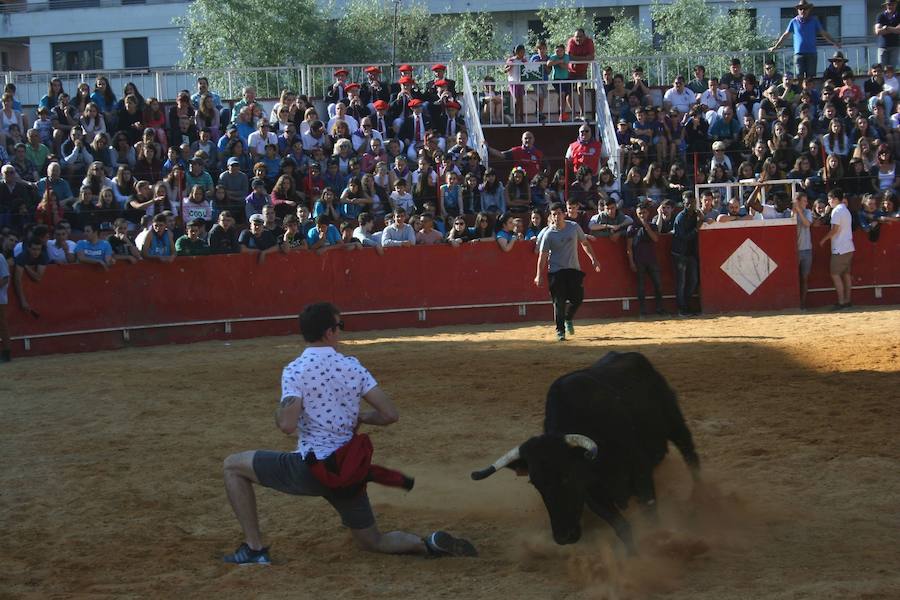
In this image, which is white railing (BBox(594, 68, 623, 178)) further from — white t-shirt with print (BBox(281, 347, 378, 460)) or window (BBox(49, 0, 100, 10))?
window (BBox(49, 0, 100, 10))

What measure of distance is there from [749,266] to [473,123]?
→ 684 centimetres

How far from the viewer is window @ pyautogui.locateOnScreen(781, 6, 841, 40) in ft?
157

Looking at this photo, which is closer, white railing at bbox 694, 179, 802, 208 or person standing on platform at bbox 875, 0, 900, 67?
white railing at bbox 694, 179, 802, 208

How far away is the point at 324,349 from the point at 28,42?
48.7 m

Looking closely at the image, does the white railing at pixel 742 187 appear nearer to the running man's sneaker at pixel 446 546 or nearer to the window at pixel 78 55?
the running man's sneaker at pixel 446 546

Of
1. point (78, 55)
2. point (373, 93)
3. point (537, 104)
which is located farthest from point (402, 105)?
point (78, 55)

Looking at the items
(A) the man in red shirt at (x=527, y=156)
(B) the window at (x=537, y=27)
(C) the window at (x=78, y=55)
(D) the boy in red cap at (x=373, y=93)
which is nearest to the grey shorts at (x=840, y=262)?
(A) the man in red shirt at (x=527, y=156)

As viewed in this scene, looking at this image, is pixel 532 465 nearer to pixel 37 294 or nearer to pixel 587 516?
pixel 587 516

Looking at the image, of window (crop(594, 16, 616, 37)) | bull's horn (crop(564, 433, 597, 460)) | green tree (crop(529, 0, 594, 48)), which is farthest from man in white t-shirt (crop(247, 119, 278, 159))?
window (crop(594, 16, 616, 37))

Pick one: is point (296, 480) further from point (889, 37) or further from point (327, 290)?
point (889, 37)

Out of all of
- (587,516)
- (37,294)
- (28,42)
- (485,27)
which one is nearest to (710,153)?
(37,294)

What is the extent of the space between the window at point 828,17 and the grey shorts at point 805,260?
32915 mm

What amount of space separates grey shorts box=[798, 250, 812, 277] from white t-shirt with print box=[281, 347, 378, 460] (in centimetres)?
1314

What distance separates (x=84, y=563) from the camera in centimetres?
638
